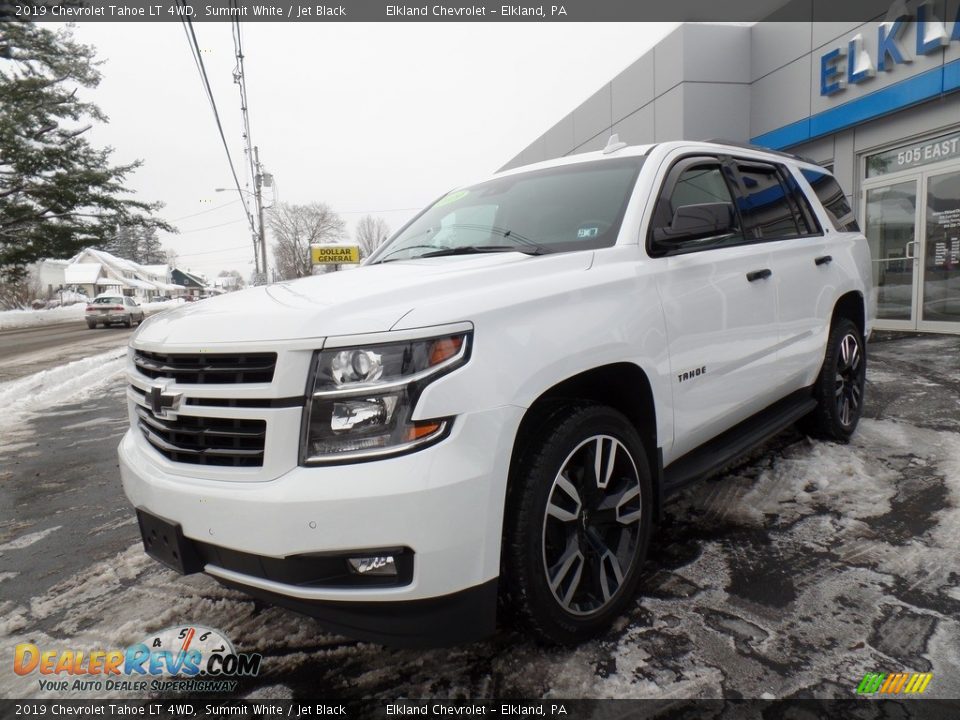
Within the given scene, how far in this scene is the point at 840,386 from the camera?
4109 millimetres

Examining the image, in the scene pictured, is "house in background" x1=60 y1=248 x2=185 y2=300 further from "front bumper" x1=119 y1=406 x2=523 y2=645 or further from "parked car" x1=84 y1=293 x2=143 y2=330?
"front bumper" x1=119 y1=406 x2=523 y2=645

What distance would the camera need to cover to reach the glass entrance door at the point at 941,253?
933 centimetres

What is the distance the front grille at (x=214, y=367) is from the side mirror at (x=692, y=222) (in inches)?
66.0

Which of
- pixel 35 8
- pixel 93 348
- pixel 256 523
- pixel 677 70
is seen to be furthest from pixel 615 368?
pixel 35 8

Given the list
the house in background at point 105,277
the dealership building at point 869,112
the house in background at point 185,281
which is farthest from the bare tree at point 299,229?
the dealership building at point 869,112

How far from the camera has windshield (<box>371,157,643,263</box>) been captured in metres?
2.67

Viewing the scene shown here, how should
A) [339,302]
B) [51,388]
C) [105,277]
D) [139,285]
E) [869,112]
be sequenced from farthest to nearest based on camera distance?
[105,277], [139,285], [869,112], [51,388], [339,302]

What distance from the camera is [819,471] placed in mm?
3695

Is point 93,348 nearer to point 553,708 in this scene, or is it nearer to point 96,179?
point 96,179

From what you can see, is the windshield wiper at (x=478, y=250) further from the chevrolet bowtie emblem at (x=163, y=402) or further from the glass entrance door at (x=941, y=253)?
the glass entrance door at (x=941, y=253)

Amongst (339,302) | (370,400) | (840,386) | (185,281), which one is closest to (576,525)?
(370,400)

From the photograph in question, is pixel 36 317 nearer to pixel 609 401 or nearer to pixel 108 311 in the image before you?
pixel 108 311

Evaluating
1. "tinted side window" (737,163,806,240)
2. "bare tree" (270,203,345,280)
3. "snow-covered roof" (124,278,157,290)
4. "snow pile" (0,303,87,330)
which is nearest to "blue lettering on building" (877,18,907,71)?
"tinted side window" (737,163,806,240)

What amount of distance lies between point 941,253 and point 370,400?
11.1 metres
